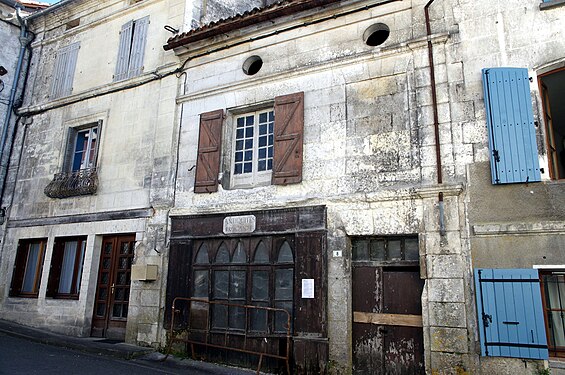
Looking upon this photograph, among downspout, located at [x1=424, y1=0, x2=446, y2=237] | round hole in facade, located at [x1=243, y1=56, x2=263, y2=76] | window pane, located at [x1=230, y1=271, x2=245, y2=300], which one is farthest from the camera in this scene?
round hole in facade, located at [x1=243, y1=56, x2=263, y2=76]

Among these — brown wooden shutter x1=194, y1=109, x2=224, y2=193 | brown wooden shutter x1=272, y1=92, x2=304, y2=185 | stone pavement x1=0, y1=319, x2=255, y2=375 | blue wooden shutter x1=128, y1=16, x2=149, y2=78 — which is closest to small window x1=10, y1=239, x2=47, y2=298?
stone pavement x1=0, y1=319, x2=255, y2=375

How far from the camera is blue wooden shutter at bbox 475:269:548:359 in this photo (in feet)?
17.9

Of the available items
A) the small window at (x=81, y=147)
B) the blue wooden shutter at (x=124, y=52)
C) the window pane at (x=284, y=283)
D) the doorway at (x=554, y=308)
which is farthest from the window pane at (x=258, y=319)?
the blue wooden shutter at (x=124, y=52)

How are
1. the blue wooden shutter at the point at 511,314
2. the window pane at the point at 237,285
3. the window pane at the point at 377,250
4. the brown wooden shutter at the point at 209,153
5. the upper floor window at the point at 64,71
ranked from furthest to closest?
the upper floor window at the point at 64,71 < the brown wooden shutter at the point at 209,153 < the window pane at the point at 237,285 < the window pane at the point at 377,250 < the blue wooden shutter at the point at 511,314

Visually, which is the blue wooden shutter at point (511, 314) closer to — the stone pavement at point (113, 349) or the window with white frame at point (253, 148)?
the stone pavement at point (113, 349)

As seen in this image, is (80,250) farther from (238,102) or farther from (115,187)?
(238,102)

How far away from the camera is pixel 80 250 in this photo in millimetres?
9859

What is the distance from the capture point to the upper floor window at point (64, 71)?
444 inches

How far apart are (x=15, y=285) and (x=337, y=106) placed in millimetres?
8405

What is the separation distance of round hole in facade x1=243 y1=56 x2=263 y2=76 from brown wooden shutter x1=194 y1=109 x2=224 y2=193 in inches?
35.2

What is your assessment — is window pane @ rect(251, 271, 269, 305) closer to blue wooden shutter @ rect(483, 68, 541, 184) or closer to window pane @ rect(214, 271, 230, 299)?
window pane @ rect(214, 271, 230, 299)

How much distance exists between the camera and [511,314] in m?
Result: 5.61

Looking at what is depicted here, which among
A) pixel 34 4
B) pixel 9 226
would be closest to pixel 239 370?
pixel 9 226

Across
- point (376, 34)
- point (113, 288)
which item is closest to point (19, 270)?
point (113, 288)
